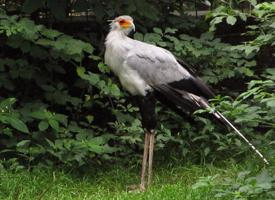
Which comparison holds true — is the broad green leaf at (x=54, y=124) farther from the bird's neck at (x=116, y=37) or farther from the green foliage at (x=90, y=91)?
the bird's neck at (x=116, y=37)

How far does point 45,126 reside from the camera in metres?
5.92

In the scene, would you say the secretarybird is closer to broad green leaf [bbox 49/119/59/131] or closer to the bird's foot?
the bird's foot

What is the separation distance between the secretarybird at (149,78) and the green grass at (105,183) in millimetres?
312

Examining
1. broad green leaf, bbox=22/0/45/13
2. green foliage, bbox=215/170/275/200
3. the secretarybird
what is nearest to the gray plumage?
the secretarybird

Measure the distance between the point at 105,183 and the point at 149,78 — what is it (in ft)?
3.43

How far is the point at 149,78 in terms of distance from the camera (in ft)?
18.3

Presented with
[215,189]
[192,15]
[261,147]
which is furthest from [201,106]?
[192,15]

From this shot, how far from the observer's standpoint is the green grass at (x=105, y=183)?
496 centimetres

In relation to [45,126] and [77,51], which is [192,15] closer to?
[77,51]

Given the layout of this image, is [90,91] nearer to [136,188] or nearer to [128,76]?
[128,76]

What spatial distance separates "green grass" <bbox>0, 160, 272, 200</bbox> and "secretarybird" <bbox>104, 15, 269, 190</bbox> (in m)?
0.31

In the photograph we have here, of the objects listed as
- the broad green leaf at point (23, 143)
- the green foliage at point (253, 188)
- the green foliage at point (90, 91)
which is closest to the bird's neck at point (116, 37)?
the green foliage at point (90, 91)

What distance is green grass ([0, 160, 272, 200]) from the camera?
4.96 meters

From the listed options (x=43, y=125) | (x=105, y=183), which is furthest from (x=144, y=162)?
(x=43, y=125)
